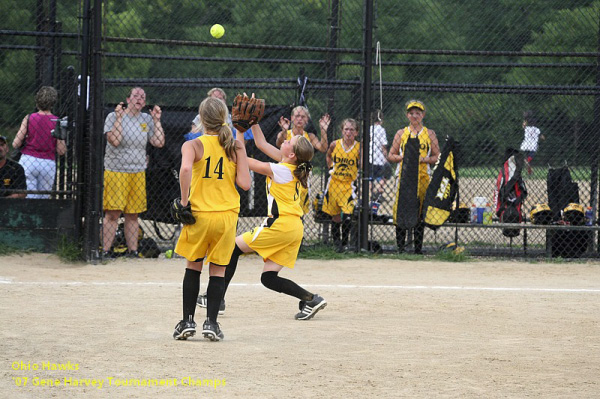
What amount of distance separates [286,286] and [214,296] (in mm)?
996

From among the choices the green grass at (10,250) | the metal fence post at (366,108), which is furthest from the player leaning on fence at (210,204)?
the metal fence post at (366,108)

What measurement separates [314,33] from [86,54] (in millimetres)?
9947

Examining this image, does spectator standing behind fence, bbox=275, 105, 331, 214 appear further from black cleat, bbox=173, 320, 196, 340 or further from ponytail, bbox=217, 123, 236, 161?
black cleat, bbox=173, 320, 196, 340

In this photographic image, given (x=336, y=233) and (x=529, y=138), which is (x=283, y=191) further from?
(x=529, y=138)

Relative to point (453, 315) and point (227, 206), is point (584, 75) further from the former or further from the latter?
point (227, 206)

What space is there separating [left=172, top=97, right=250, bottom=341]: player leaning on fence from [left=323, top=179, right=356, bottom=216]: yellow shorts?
468cm

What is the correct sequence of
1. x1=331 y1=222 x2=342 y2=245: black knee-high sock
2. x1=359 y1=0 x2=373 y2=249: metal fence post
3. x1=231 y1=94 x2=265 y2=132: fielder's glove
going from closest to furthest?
x1=231 y1=94 x2=265 y2=132: fielder's glove
x1=359 y1=0 x2=373 y2=249: metal fence post
x1=331 y1=222 x2=342 y2=245: black knee-high sock

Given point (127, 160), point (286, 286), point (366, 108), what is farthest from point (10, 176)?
point (286, 286)

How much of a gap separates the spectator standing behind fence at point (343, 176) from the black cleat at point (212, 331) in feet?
15.9

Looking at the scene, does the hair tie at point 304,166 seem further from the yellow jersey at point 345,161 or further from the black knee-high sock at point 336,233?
the black knee-high sock at point 336,233

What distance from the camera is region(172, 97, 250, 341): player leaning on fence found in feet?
18.3

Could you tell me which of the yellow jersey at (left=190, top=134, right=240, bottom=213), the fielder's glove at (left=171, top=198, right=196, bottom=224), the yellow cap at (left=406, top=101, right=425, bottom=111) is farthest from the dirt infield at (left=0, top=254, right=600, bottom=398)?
the yellow cap at (left=406, top=101, right=425, bottom=111)

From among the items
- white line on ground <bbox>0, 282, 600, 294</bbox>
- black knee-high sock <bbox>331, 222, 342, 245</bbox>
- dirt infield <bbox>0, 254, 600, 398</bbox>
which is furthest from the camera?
black knee-high sock <bbox>331, 222, 342, 245</bbox>

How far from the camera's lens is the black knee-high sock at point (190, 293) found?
5645 millimetres
